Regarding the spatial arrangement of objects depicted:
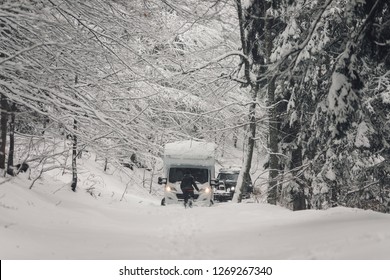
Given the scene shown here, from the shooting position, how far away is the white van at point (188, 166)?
19422 millimetres

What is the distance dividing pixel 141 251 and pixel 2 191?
17.6 feet

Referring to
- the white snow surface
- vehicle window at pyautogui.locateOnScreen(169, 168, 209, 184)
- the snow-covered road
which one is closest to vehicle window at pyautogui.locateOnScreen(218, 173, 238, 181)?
vehicle window at pyautogui.locateOnScreen(169, 168, 209, 184)

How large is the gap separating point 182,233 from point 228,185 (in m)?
20.1

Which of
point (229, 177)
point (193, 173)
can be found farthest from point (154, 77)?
point (229, 177)

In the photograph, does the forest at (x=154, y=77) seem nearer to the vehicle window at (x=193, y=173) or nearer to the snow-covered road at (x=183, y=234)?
the snow-covered road at (x=183, y=234)

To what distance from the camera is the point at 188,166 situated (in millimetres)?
19734

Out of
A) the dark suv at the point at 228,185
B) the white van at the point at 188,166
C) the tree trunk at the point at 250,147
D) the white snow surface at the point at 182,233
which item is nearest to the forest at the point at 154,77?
the white snow surface at the point at 182,233

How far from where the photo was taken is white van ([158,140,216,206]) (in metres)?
19.4

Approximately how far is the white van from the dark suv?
27.3ft

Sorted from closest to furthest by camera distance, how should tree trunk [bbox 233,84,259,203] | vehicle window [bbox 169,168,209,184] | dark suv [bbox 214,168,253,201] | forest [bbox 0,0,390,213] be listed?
forest [bbox 0,0,390,213] < tree trunk [bbox 233,84,259,203] < vehicle window [bbox 169,168,209,184] < dark suv [bbox 214,168,253,201]

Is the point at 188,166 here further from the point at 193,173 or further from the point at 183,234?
the point at 183,234

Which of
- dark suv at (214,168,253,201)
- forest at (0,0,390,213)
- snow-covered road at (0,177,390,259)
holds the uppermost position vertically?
forest at (0,0,390,213)

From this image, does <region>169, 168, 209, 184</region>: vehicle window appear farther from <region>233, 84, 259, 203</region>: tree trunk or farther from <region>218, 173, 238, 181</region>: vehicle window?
<region>218, 173, 238, 181</region>: vehicle window
